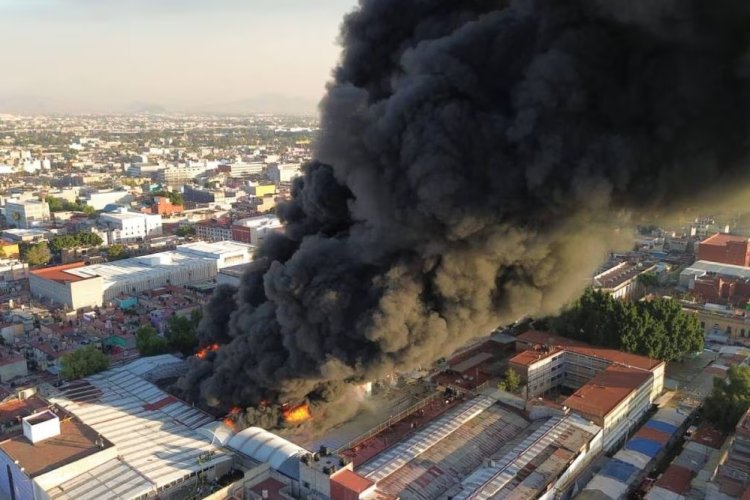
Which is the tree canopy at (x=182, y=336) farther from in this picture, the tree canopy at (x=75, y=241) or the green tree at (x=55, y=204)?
the green tree at (x=55, y=204)

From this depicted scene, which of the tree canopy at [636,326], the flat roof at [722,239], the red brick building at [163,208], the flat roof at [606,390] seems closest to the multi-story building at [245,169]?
the red brick building at [163,208]

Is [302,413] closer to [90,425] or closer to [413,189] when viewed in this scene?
[90,425]

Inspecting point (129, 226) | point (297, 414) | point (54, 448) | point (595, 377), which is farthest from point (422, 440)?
point (129, 226)

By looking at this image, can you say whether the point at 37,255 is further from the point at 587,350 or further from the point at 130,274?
the point at 587,350

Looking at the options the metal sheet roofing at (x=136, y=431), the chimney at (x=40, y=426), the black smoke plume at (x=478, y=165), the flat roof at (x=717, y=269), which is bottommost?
the metal sheet roofing at (x=136, y=431)

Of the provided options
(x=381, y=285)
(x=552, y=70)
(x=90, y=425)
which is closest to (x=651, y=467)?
(x=381, y=285)

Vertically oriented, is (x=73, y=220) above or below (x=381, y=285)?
below

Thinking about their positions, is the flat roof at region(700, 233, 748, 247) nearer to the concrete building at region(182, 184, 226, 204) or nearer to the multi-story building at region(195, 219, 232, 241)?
the multi-story building at region(195, 219, 232, 241)
